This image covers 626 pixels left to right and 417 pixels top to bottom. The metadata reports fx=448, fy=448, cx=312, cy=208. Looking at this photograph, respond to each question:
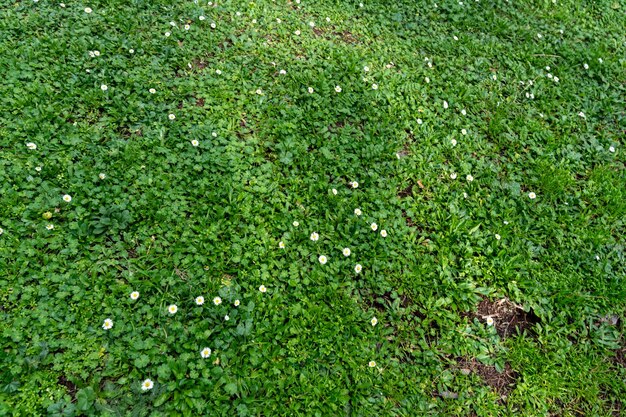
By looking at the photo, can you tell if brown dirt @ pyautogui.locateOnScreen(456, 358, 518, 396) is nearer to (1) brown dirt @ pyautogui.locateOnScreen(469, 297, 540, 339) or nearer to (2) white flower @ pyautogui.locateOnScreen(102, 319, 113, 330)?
(1) brown dirt @ pyautogui.locateOnScreen(469, 297, 540, 339)

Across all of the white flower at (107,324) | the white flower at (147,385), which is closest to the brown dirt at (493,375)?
the white flower at (147,385)

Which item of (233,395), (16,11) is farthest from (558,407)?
(16,11)

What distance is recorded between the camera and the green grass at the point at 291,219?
2619 millimetres

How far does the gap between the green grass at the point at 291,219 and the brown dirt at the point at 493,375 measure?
19mm

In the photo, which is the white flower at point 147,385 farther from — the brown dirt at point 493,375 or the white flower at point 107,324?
the brown dirt at point 493,375

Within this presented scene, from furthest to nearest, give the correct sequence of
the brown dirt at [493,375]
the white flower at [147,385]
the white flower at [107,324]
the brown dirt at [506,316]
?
1. the brown dirt at [506,316]
2. the brown dirt at [493,375]
3. the white flower at [107,324]
4. the white flower at [147,385]

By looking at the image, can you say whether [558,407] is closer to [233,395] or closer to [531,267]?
[531,267]

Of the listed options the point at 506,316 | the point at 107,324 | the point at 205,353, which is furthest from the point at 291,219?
the point at 506,316

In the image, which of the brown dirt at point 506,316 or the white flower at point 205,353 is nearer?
the white flower at point 205,353

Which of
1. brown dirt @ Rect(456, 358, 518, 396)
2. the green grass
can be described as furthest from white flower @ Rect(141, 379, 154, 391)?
brown dirt @ Rect(456, 358, 518, 396)

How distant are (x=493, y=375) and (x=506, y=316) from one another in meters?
0.46

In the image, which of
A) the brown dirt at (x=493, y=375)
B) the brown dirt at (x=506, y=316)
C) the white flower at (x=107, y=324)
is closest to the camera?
the white flower at (x=107, y=324)

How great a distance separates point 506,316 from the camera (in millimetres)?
3223

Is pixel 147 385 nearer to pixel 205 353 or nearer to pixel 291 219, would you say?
pixel 205 353
